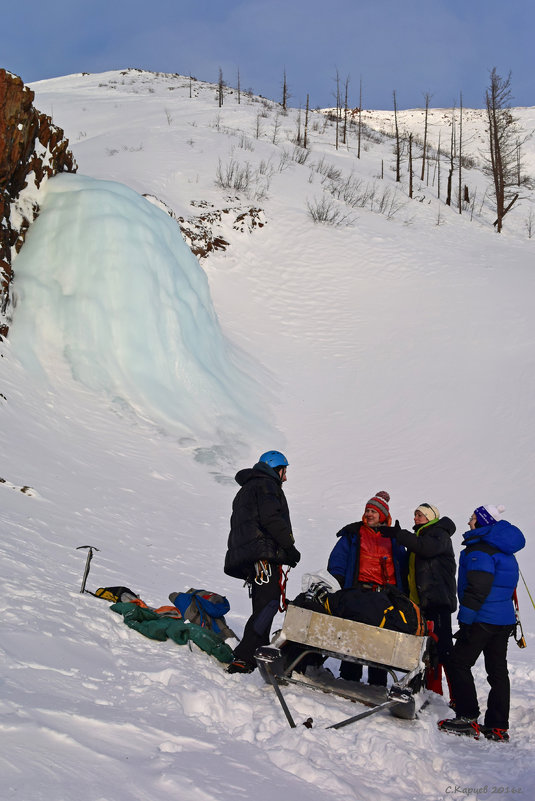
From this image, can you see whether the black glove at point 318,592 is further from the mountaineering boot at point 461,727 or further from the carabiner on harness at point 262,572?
the mountaineering boot at point 461,727

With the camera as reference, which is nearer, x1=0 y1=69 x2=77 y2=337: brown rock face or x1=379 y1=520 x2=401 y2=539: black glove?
x1=379 y1=520 x2=401 y2=539: black glove

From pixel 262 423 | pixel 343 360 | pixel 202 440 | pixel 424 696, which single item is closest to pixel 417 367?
pixel 343 360

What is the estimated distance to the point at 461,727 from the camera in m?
3.79

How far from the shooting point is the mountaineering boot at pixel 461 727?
3781mm

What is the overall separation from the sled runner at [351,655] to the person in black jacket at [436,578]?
593mm

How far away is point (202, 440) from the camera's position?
1149 cm

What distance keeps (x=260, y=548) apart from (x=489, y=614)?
4.67 ft

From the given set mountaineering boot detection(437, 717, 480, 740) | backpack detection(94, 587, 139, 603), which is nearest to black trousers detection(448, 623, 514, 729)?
mountaineering boot detection(437, 717, 480, 740)

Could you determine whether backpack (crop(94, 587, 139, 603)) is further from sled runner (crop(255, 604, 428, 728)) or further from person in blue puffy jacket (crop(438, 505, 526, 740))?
person in blue puffy jacket (crop(438, 505, 526, 740))

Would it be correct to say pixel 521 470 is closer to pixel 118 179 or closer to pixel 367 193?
pixel 118 179

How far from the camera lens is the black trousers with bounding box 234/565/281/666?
4121 mm

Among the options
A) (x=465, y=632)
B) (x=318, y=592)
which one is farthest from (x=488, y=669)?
(x=318, y=592)

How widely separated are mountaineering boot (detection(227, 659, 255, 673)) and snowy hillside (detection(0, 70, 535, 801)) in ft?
0.35

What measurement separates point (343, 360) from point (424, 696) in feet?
41.2
